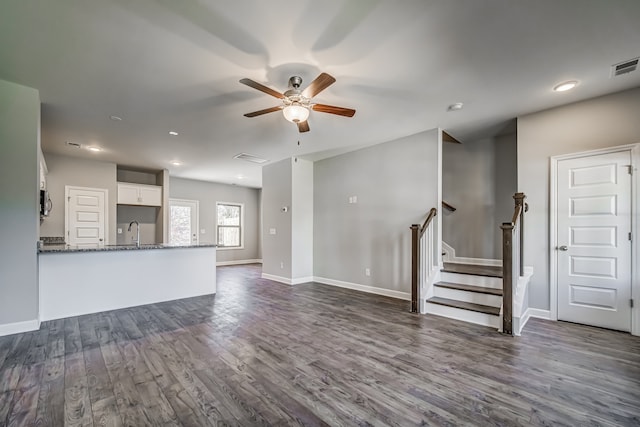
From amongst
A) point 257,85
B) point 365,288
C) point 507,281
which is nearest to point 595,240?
point 507,281

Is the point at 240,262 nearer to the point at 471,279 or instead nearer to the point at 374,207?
the point at 374,207

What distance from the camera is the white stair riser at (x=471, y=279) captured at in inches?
153

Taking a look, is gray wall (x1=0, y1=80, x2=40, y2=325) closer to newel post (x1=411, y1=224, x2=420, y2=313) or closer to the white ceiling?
the white ceiling

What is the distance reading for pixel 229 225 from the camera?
944 cm

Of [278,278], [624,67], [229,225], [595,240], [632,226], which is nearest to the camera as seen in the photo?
[624,67]

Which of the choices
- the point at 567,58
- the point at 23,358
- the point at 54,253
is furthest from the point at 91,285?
the point at 567,58

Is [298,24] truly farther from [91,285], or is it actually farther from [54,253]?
[91,285]

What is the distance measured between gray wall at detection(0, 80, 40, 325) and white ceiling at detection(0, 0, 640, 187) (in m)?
0.30

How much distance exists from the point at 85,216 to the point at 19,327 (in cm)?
362

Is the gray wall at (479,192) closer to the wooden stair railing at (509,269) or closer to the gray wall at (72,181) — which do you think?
the wooden stair railing at (509,269)

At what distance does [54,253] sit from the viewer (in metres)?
3.65

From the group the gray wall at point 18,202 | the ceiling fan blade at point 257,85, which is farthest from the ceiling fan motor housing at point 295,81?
the gray wall at point 18,202

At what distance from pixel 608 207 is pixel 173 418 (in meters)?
4.82

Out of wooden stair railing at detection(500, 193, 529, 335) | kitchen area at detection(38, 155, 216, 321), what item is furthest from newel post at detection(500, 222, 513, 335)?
kitchen area at detection(38, 155, 216, 321)
